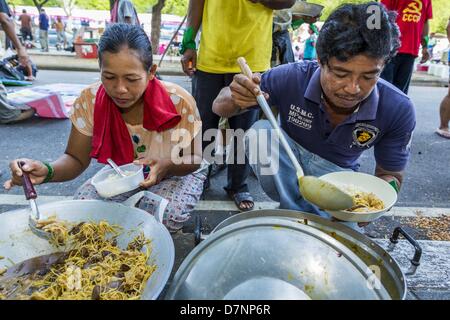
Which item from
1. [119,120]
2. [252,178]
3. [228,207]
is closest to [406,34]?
[252,178]

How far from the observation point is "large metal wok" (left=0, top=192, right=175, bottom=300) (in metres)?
1.30

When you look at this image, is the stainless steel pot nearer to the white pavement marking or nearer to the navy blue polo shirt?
the navy blue polo shirt

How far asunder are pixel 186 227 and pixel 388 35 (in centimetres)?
154

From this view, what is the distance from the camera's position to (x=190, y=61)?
266cm

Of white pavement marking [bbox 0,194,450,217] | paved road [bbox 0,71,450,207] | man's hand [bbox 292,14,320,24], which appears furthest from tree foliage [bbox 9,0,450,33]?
white pavement marking [bbox 0,194,450,217]

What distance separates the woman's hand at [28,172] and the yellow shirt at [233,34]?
1.35 meters

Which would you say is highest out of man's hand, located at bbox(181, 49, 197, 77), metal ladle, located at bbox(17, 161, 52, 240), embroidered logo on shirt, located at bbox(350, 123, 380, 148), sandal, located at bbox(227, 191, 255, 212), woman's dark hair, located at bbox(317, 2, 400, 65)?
woman's dark hair, located at bbox(317, 2, 400, 65)

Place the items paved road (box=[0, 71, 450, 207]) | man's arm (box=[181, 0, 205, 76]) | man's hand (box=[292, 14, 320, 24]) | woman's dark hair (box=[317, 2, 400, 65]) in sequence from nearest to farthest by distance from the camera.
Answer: woman's dark hair (box=[317, 2, 400, 65]) → man's arm (box=[181, 0, 205, 76]) → paved road (box=[0, 71, 450, 207]) → man's hand (box=[292, 14, 320, 24])

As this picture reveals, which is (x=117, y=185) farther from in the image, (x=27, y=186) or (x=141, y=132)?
(x=141, y=132)

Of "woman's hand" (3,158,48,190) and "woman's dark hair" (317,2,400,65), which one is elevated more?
"woman's dark hair" (317,2,400,65)

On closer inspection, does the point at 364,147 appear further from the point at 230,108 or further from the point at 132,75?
the point at 132,75

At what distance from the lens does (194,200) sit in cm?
195

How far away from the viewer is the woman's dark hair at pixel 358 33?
1.42m

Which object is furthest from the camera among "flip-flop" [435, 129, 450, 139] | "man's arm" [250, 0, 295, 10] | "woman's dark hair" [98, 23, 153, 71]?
"flip-flop" [435, 129, 450, 139]
